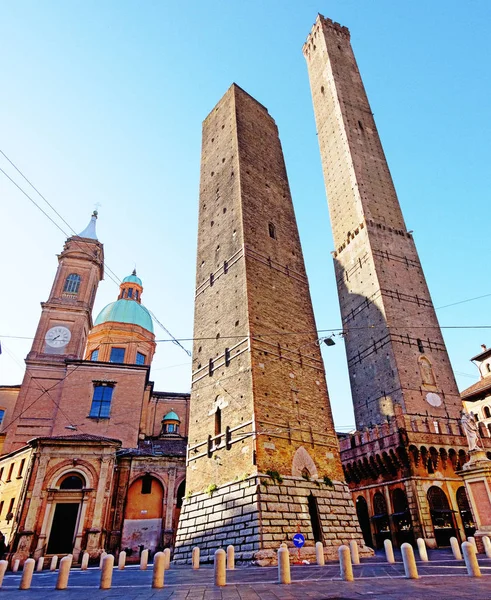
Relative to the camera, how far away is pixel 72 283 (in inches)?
1309

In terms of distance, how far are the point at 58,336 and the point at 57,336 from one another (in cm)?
7

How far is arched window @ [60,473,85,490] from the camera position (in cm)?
1964

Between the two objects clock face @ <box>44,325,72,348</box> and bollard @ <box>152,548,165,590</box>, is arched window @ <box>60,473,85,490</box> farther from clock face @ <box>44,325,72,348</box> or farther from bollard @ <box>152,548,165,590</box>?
bollard @ <box>152,548,165,590</box>

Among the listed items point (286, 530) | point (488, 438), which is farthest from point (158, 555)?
point (488, 438)

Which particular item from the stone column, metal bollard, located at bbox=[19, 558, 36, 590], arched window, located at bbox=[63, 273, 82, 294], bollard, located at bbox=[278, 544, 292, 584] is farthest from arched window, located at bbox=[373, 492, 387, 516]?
arched window, located at bbox=[63, 273, 82, 294]

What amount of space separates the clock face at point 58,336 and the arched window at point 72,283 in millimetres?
3312

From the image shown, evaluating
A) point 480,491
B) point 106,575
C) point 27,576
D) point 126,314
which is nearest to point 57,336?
point 126,314

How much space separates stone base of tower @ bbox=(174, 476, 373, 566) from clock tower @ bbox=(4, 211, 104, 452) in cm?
1441

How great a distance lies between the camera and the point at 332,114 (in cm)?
3591

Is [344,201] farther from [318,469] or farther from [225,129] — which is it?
[318,469]

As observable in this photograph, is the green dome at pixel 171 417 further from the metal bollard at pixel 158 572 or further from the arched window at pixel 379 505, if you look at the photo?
the metal bollard at pixel 158 572

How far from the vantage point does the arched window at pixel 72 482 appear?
19641mm

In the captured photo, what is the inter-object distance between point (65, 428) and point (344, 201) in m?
25.0

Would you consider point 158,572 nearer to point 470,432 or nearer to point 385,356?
point 470,432
